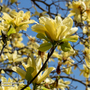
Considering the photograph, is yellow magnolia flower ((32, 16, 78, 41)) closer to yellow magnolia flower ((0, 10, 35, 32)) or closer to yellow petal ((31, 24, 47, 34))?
yellow petal ((31, 24, 47, 34))

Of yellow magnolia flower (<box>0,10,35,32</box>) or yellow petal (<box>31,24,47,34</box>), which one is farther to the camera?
yellow magnolia flower (<box>0,10,35,32</box>)

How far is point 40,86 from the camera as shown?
33.2 inches

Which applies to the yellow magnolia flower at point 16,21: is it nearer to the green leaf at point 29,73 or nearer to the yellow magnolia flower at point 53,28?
the yellow magnolia flower at point 53,28

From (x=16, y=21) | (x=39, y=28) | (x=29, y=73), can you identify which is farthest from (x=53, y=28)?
(x=16, y=21)

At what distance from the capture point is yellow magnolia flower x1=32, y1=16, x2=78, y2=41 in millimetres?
692

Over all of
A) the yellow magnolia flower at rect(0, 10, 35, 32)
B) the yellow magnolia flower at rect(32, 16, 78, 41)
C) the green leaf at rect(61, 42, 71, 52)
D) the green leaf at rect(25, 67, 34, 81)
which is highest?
the yellow magnolia flower at rect(0, 10, 35, 32)

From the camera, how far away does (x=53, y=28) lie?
28.0 inches

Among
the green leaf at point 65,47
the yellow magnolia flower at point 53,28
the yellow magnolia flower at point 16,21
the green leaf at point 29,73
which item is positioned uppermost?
the yellow magnolia flower at point 16,21

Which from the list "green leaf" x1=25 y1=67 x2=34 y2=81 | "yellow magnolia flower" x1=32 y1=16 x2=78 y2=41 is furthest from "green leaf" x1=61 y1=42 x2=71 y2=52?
"green leaf" x1=25 y1=67 x2=34 y2=81

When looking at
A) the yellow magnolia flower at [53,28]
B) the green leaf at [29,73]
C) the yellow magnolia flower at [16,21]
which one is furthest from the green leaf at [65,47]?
the yellow magnolia flower at [16,21]

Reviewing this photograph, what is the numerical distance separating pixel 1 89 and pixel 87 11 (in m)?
1.29

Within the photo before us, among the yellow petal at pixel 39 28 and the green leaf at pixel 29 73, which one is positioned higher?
the yellow petal at pixel 39 28

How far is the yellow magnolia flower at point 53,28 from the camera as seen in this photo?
69 centimetres

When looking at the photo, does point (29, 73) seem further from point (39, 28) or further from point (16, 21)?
point (16, 21)
